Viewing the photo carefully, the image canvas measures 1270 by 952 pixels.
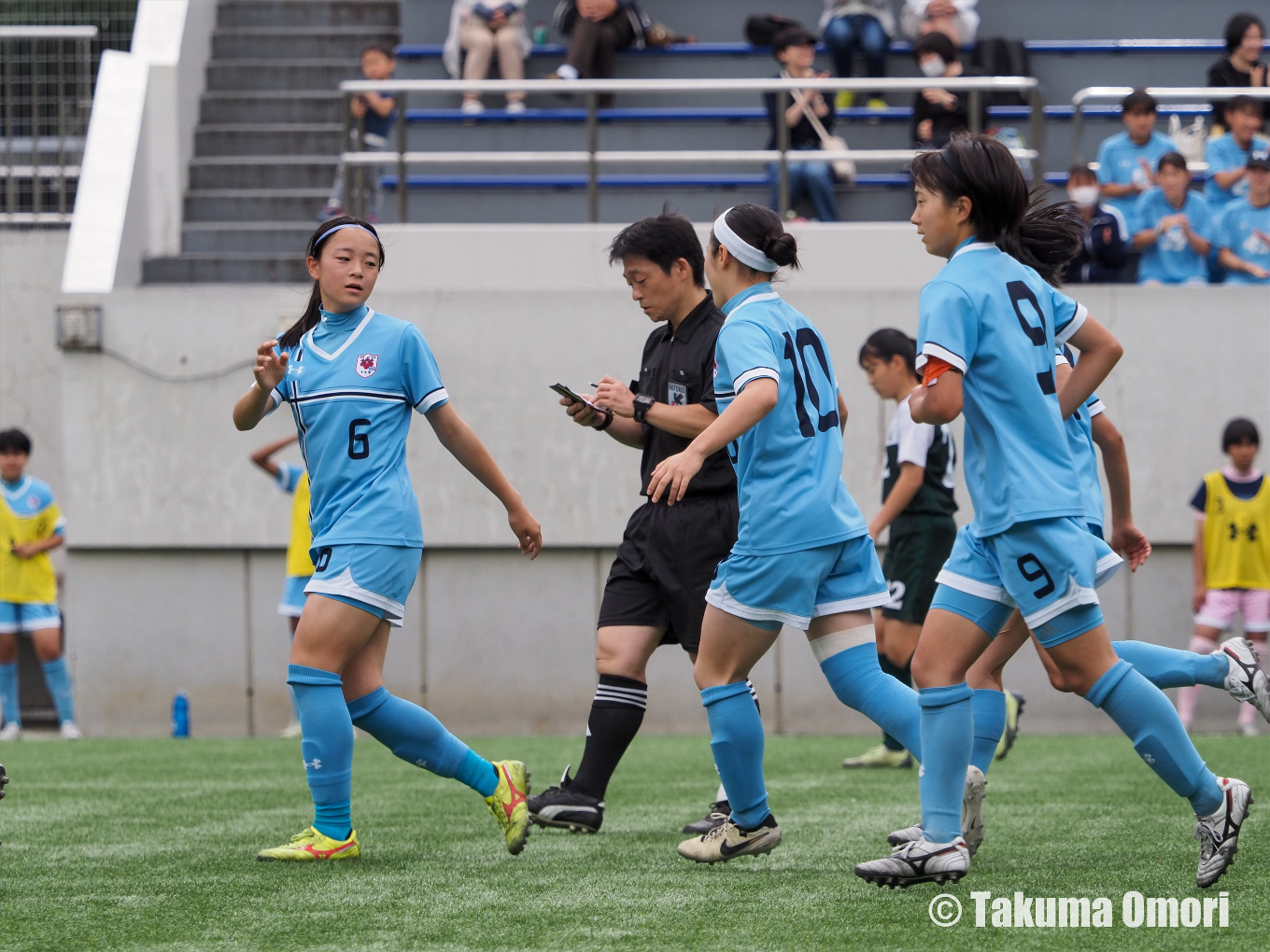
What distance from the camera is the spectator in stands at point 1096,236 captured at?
1074 cm

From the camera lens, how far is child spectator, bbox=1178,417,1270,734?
10227 mm

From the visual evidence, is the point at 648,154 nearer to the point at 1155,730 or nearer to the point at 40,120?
the point at 40,120

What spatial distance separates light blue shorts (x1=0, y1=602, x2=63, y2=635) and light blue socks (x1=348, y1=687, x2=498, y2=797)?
697 cm

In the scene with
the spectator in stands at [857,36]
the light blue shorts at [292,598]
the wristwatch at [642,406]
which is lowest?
the light blue shorts at [292,598]

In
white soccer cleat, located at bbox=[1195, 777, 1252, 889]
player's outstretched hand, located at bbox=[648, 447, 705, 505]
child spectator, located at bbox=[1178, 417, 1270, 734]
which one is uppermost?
player's outstretched hand, located at bbox=[648, 447, 705, 505]

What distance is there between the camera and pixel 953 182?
393 cm

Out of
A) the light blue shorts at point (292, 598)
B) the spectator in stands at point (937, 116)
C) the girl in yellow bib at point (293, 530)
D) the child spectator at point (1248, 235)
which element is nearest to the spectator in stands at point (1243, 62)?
the child spectator at point (1248, 235)

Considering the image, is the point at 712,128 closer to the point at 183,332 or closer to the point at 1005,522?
the point at 183,332

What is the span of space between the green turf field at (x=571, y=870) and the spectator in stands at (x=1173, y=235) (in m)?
4.70

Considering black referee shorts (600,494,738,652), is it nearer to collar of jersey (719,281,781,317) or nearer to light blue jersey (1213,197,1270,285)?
collar of jersey (719,281,781,317)

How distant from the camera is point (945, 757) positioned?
12.6 ft

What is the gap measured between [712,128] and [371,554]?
909cm

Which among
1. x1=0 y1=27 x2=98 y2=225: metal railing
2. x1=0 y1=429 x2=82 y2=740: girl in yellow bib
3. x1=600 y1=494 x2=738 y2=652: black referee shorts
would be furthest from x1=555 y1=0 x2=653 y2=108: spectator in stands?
x1=600 y1=494 x2=738 y2=652: black referee shorts

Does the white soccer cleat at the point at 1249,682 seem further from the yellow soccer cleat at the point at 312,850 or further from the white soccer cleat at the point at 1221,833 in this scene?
the yellow soccer cleat at the point at 312,850
